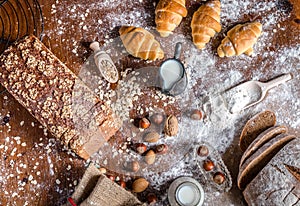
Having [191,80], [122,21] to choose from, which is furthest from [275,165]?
[122,21]

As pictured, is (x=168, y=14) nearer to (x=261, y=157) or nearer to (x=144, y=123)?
(x=144, y=123)

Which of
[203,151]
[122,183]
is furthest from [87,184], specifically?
[203,151]

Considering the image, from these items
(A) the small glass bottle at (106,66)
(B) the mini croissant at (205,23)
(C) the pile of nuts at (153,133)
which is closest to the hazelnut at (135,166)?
(C) the pile of nuts at (153,133)

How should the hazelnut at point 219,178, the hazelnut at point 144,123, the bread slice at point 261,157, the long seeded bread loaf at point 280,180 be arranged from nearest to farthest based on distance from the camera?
the long seeded bread loaf at point 280,180
the bread slice at point 261,157
the hazelnut at point 219,178
the hazelnut at point 144,123

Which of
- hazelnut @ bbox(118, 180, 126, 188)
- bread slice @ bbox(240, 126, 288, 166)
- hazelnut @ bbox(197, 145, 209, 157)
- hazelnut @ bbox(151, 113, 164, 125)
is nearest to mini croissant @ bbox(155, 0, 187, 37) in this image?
hazelnut @ bbox(151, 113, 164, 125)

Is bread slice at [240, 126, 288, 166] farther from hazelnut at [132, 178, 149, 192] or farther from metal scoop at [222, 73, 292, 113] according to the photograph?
hazelnut at [132, 178, 149, 192]

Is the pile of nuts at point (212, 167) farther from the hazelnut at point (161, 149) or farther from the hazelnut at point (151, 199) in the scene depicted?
the hazelnut at point (151, 199)
